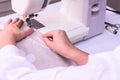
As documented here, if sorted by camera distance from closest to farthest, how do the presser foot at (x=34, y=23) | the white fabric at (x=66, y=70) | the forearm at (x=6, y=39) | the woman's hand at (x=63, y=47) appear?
the white fabric at (x=66, y=70), the forearm at (x=6, y=39), the woman's hand at (x=63, y=47), the presser foot at (x=34, y=23)

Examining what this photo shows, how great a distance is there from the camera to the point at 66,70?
611mm

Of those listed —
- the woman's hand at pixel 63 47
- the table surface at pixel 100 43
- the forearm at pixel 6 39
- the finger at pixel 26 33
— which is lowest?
the table surface at pixel 100 43

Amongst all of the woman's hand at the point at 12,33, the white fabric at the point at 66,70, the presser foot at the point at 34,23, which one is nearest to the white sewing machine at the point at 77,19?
the presser foot at the point at 34,23

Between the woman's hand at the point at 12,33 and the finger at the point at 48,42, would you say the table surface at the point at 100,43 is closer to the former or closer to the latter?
the finger at the point at 48,42

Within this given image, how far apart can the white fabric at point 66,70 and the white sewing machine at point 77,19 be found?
1.24ft

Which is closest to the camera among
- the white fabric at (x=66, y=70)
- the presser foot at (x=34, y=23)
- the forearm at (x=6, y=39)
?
the white fabric at (x=66, y=70)

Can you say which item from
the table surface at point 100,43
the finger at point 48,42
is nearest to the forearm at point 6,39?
the finger at point 48,42

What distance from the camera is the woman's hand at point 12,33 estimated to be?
0.77 metres

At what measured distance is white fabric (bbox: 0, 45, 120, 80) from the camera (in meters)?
0.57

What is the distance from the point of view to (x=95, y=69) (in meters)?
0.58

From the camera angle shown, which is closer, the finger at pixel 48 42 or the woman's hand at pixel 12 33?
the woman's hand at pixel 12 33

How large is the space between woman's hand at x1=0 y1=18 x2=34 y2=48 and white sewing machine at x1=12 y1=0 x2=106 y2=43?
4.3 inches

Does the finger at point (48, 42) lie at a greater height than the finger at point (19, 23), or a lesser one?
lesser

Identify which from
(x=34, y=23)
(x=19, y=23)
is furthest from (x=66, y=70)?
(x=34, y=23)
